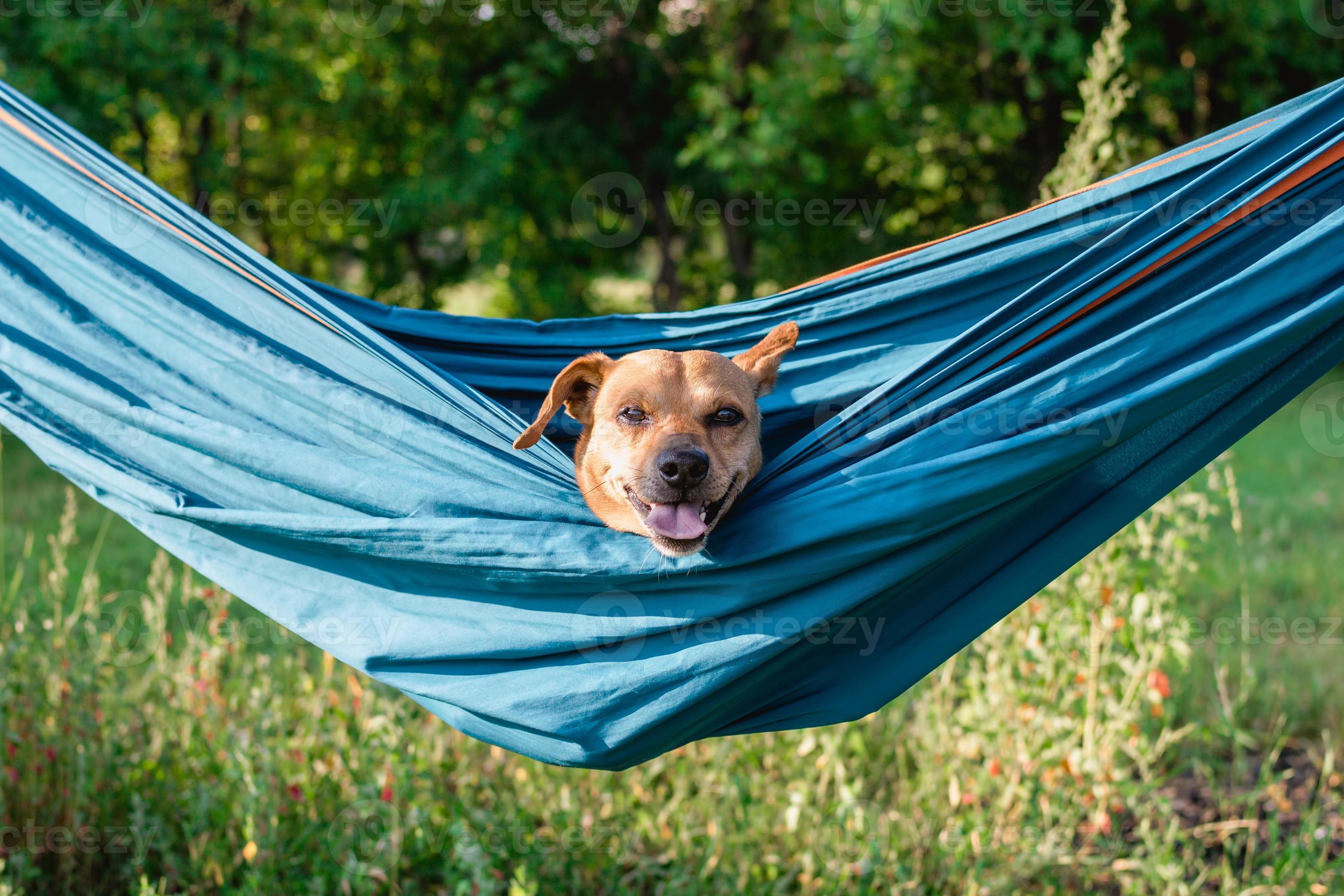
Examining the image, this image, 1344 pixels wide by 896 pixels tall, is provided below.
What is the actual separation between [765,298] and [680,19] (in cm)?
946

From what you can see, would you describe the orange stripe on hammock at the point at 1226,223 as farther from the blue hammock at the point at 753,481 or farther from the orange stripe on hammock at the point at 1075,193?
the orange stripe on hammock at the point at 1075,193

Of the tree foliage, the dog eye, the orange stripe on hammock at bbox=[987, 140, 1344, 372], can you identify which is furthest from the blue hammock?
the tree foliage

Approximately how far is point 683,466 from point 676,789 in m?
1.42

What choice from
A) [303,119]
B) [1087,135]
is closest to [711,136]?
[303,119]

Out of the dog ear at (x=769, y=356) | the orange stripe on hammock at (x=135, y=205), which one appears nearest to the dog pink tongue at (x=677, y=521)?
the dog ear at (x=769, y=356)

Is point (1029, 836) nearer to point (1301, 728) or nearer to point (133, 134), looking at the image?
point (1301, 728)

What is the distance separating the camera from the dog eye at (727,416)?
2.42m

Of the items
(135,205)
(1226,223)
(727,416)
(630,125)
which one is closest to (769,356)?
(727,416)

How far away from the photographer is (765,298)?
2.77 metres

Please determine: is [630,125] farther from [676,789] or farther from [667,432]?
[667,432]

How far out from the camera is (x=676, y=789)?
322cm

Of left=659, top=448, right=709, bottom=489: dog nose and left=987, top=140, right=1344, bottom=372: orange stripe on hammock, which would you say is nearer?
left=987, top=140, right=1344, bottom=372: orange stripe on hammock

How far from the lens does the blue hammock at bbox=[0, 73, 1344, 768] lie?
1982mm

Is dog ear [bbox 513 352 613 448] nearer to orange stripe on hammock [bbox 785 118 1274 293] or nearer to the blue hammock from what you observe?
the blue hammock
